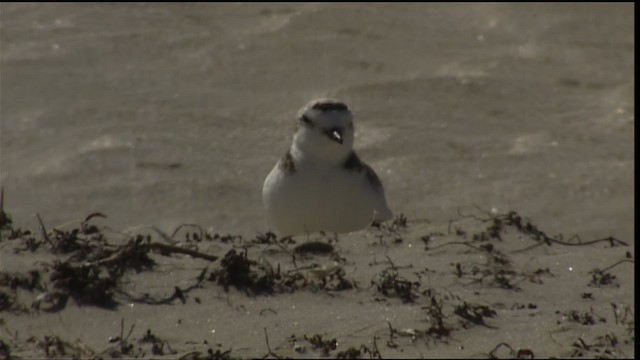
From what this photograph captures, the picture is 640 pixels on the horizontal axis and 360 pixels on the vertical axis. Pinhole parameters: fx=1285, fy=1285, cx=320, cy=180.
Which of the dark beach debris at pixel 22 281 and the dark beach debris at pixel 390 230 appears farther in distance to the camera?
the dark beach debris at pixel 390 230

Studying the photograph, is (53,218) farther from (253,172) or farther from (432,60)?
(432,60)

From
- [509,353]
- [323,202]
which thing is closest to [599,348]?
[509,353]

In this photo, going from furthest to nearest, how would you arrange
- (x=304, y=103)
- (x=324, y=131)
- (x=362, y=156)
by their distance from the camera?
(x=304, y=103) → (x=362, y=156) → (x=324, y=131)

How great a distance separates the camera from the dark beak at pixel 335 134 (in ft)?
23.9

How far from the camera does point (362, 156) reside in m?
9.39

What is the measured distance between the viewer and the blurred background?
874 centimetres

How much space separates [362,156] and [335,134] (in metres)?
2.09

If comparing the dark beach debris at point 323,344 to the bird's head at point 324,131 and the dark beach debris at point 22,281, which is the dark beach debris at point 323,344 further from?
the bird's head at point 324,131

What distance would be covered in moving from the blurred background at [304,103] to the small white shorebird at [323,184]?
0.98m

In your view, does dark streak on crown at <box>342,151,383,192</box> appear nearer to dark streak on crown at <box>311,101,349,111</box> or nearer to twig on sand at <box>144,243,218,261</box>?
dark streak on crown at <box>311,101,349,111</box>

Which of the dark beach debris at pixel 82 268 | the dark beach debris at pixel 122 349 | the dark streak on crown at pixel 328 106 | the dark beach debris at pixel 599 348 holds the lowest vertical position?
the dark beach debris at pixel 122 349

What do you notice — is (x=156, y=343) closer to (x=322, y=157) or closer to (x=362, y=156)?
(x=322, y=157)

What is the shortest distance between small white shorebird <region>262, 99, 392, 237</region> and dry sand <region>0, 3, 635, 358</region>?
69 centimetres

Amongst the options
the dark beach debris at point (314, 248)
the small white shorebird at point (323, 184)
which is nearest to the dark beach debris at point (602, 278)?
the dark beach debris at point (314, 248)
